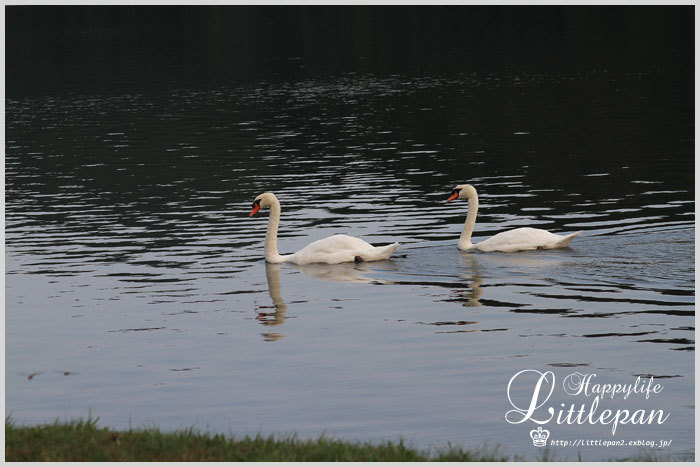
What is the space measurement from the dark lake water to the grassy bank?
81.2 inches

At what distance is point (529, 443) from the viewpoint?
12.6 metres

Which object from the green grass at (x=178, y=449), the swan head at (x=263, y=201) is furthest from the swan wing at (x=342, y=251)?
the green grass at (x=178, y=449)

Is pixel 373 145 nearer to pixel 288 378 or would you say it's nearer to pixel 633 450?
pixel 288 378

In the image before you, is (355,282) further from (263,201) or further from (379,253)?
(263,201)

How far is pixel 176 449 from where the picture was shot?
10.4 meters

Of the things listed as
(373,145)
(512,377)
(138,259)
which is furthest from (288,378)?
(373,145)

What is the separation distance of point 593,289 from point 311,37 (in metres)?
83.0

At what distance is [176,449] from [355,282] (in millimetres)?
11100

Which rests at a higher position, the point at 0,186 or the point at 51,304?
the point at 0,186

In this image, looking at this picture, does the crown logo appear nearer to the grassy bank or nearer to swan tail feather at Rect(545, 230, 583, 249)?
the grassy bank

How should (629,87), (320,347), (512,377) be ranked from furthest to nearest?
(629,87) → (320,347) → (512,377)

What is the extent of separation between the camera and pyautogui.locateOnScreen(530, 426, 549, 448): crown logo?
40.8 ft

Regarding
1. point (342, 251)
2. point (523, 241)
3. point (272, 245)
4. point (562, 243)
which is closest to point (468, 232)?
point (523, 241)

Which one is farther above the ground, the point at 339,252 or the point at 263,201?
the point at 263,201
